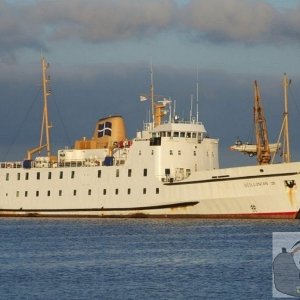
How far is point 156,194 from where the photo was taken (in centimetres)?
7194

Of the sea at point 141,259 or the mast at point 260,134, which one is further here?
the mast at point 260,134

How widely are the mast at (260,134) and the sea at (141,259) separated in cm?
650

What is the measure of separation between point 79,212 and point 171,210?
798 cm

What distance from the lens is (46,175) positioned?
253 feet

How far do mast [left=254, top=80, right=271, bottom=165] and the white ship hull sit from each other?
601cm

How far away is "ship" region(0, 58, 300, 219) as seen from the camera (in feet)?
225

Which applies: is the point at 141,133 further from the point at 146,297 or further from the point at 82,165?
the point at 146,297

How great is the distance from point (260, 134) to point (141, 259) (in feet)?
105

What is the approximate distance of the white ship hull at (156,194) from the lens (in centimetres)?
6831

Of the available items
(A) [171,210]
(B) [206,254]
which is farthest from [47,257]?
(A) [171,210]

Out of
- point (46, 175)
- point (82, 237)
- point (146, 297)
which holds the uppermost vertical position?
point (46, 175)

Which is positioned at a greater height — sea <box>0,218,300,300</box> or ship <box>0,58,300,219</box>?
ship <box>0,58,300,219</box>

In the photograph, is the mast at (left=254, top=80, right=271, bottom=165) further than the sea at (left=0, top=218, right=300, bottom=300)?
Yes

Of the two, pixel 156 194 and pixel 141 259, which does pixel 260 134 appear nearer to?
pixel 156 194
